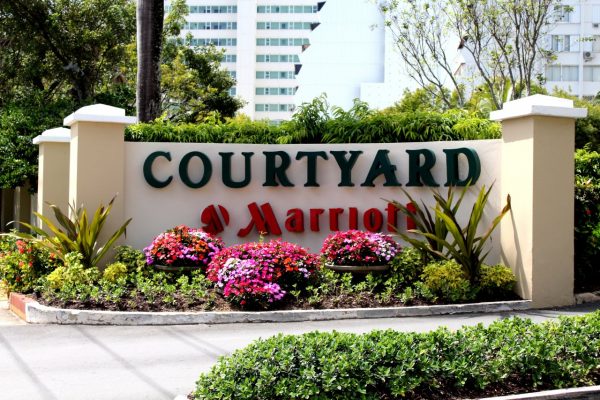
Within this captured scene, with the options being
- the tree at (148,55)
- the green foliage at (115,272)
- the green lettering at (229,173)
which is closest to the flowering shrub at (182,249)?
the green foliage at (115,272)

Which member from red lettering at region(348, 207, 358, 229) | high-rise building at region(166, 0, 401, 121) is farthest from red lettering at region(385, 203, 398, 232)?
high-rise building at region(166, 0, 401, 121)

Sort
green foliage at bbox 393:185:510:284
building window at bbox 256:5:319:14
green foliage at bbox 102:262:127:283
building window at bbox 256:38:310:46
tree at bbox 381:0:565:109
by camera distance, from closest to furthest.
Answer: green foliage at bbox 393:185:510:284, green foliage at bbox 102:262:127:283, tree at bbox 381:0:565:109, building window at bbox 256:38:310:46, building window at bbox 256:5:319:14

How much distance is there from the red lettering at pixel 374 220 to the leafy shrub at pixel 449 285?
7.18 ft

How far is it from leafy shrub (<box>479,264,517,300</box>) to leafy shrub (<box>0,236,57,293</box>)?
676cm

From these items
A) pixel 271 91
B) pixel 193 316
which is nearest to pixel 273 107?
pixel 271 91

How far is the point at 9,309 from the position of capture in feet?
37.0

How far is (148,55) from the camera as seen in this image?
15.4 meters

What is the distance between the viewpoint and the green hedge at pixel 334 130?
12750mm

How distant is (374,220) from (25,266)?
583 centimetres

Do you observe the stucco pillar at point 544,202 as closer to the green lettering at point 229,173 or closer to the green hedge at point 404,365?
the green hedge at point 404,365

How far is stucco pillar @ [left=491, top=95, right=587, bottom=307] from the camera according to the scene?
1059 centimetres

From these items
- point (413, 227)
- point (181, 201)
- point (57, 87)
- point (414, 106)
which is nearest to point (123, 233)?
point (181, 201)

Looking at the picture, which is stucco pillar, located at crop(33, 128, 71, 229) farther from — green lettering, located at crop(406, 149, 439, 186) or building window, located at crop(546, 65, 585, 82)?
building window, located at crop(546, 65, 585, 82)

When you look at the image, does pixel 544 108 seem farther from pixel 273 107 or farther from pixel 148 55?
pixel 273 107
